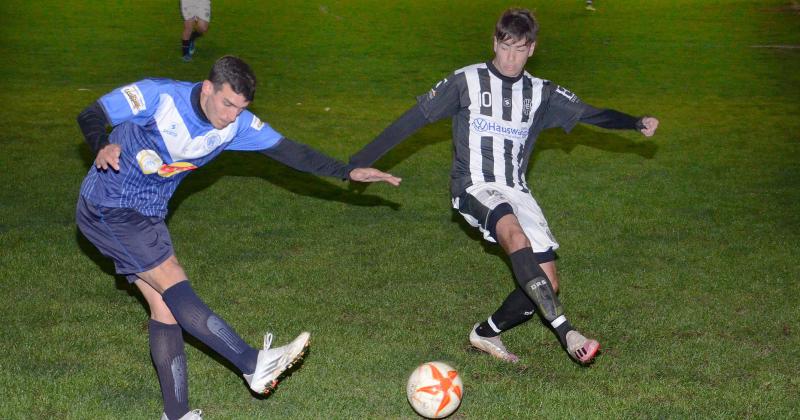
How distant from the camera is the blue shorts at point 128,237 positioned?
4.87 m

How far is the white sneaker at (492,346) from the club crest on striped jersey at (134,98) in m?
2.78

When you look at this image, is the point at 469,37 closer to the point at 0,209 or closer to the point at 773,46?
the point at 773,46

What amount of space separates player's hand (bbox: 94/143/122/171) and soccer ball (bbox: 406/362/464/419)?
2043 millimetres

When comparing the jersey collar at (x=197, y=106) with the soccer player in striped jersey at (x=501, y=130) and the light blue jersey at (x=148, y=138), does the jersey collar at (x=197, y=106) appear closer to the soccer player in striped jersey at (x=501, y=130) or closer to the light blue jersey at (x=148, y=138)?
the light blue jersey at (x=148, y=138)

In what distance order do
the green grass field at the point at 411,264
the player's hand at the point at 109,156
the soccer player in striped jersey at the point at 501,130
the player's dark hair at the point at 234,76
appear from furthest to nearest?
the soccer player in striped jersey at the point at 501,130, the green grass field at the point at 411,264, the player's dark hair at the point at 234,76, the player's hand at the point at 109,156

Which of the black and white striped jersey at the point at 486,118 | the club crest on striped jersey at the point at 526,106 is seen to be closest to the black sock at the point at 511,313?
the black and white striped jersey at the point at 486,118

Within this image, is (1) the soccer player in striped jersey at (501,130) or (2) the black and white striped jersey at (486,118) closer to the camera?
(1) the soccer player in striped jersey at (501,130)

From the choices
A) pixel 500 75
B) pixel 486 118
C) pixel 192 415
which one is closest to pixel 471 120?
pixel 486 118

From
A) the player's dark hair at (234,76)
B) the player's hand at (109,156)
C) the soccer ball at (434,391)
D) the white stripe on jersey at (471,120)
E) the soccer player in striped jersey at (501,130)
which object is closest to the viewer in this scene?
the player's hand at (109,156)

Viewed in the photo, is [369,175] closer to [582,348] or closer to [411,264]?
[582,348]

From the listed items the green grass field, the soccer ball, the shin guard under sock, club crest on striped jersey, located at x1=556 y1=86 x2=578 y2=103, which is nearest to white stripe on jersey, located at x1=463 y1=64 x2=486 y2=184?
club crest on striped jersey, located at x1=556 y1=86 x2=578 y2=103

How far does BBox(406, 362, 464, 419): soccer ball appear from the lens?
16.7ft

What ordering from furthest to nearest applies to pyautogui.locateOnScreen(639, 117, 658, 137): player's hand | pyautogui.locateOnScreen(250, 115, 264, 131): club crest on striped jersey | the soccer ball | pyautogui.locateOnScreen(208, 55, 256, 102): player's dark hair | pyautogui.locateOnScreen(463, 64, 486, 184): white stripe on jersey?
pyautogui.locateOnScreen(463, 64, 486, 184): white stripe on jersey < pyautogui.locateOnScreen(639, 117, 658, 137): player's hand < pyautogui.locateOnScreen(250, 115, 264, 131): club crest on striped jersey < the soccer ball < pyautogui.locateOnScreen(208, 55, 256, 102): player's dark hair

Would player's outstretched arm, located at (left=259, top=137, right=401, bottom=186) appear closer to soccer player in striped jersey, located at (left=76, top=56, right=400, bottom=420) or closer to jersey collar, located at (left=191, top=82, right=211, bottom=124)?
soccer player in striped jersey, located at (left=76, top=56, right=400, bottom=420)
